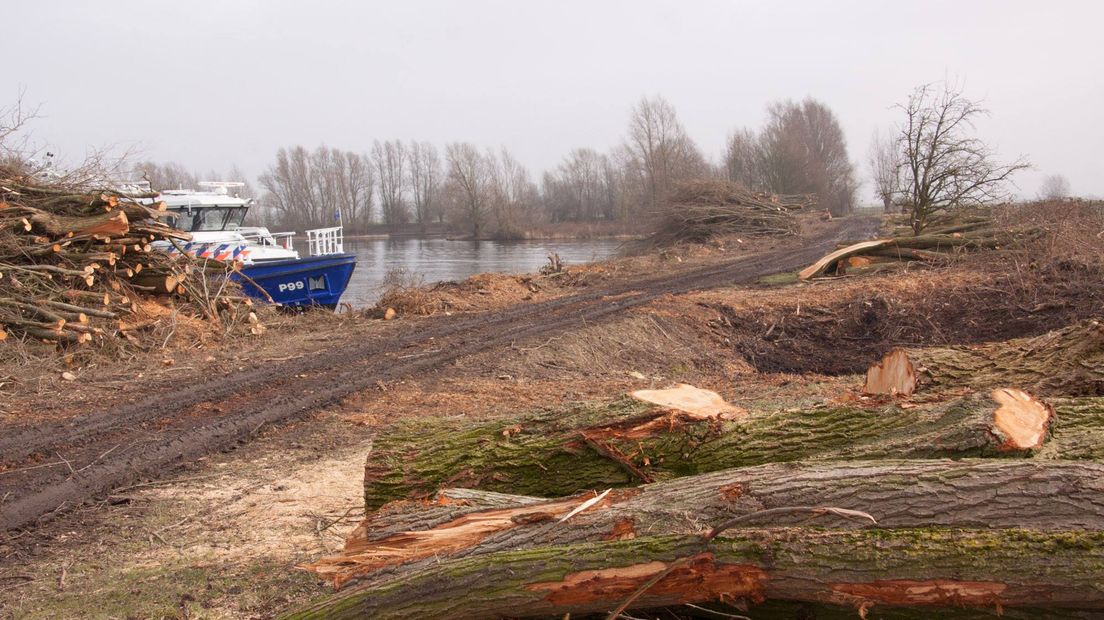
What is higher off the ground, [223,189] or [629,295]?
[223,189]

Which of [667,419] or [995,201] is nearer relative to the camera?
[667,419]

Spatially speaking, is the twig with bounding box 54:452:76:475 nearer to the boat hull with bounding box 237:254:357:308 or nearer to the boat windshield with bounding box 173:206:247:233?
the boat hull with bounding box 237:254:357:308

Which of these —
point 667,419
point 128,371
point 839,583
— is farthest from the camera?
point 128,371

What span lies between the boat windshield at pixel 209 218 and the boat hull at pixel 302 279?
11.9 ft

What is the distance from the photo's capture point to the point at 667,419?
3951 mm

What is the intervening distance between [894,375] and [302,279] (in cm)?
1266

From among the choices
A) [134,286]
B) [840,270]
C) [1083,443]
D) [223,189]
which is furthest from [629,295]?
[1083,443]

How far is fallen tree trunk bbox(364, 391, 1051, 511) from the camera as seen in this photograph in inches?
131

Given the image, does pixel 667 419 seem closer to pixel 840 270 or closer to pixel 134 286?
pixel 134 286

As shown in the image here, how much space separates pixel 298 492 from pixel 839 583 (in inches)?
163

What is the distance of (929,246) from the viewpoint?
52.9 feet

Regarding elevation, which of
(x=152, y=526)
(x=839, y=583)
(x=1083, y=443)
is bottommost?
(x=152, y=526)

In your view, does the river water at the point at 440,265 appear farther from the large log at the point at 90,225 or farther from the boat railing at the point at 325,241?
the large log at the point at 90,225

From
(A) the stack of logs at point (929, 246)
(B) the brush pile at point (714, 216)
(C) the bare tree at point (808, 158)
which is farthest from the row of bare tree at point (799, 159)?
(A) the stack of logs at point (929, 246)
